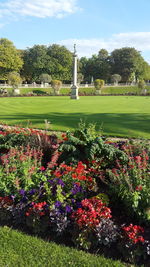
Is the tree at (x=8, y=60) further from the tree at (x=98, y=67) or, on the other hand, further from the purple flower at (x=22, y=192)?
the purple flower at (x=22, y=192)

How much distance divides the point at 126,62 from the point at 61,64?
24547mm

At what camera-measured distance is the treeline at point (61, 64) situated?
239 feet

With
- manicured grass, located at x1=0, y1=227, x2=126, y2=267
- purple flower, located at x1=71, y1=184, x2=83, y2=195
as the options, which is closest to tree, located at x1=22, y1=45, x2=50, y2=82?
purple flower, located at x1=71, y1=184, x2=83, y2=195

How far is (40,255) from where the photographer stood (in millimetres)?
3330

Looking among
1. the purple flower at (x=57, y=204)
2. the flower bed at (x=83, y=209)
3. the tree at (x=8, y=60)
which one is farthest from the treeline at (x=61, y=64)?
the purple flower at (x=57, y=204)

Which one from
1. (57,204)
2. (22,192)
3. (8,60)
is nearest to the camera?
(57,204)

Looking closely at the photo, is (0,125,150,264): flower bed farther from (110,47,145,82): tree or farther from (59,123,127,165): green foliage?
(110,47,145,82): tree

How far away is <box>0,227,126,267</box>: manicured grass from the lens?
3.19m

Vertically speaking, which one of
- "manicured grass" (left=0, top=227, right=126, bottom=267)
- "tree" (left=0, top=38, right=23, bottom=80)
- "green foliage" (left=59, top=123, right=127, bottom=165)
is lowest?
"manicured grass" (left=0, top=227, right=126, bottom=267)

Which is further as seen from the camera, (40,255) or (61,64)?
(61,64)

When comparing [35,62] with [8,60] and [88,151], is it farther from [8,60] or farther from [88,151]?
[88,151]

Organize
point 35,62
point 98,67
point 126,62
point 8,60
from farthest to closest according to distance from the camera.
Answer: point 98,67
point 126,62
point 35,62
point 8,60

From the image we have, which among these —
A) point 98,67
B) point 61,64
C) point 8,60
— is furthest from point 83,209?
point 98,67

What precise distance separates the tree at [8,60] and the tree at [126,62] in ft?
125
